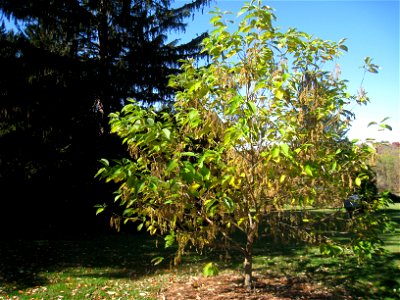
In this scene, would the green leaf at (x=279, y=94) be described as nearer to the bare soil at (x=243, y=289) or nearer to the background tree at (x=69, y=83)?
the bare soil at (x=243, y=289)

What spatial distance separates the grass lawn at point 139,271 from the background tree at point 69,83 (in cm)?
243

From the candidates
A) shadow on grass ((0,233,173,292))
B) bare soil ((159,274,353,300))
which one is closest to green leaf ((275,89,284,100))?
bare soil ((159,274,353,300))

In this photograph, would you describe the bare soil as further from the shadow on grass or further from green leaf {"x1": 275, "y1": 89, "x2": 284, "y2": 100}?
green leaf {"x1": 275, "y1": 89, "x2": 284, "y2": 100}

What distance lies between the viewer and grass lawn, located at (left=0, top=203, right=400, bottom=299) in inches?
228

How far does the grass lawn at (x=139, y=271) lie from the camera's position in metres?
5.80

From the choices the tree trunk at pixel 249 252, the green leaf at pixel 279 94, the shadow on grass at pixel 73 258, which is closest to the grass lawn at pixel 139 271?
the shadow on grass at pixel 73 258

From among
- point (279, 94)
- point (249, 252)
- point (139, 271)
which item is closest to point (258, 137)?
point (279, 94)

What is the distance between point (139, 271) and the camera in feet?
23.9

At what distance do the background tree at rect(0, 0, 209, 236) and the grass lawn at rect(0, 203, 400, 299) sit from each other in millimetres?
2433

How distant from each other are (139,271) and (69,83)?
6.91 metres

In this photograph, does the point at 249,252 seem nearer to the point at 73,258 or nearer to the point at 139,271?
the point at 139,271

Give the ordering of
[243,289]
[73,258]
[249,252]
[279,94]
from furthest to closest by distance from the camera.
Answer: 1. [73,258]
2. [243,289]
3. [249,252]
4. [279,94]

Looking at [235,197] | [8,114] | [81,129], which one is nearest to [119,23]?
[81,129]

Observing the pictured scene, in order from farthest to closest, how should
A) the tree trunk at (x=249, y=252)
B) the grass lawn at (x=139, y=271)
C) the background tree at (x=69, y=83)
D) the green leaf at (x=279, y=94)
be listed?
the background tree at (x=69, y=83) → the grass lawn at (x=139, y=271) → the tree trunk at (x=249, y=252) → the green leaf at (x=279, y=94)
